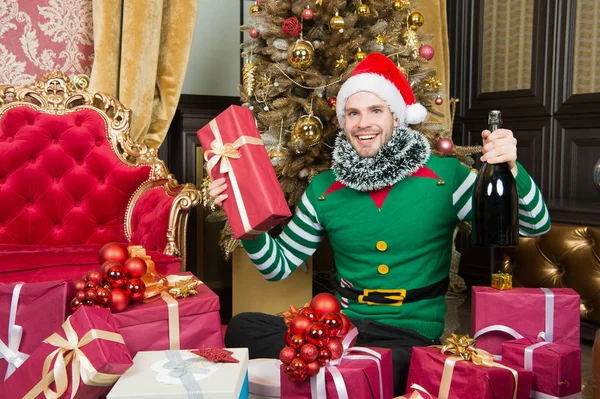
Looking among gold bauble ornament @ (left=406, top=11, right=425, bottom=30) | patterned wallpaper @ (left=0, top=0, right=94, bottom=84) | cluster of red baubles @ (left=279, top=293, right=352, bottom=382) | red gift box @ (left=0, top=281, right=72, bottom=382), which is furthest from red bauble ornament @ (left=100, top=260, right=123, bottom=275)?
gold bauble ornament @ (left=406, top=11, right=425, bottom=30)

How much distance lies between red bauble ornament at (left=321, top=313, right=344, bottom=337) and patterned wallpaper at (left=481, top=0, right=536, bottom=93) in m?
3.07

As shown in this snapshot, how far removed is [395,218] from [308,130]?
29.5 inches

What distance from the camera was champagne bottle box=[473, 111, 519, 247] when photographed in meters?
1.76

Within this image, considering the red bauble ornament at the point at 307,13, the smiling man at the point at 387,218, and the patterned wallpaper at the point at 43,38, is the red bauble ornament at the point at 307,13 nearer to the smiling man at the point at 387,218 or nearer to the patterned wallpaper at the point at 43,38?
the smiling man at the point at 387,218

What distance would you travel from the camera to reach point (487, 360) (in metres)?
1.55

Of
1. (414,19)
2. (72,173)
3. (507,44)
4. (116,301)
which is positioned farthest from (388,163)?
(507,44)

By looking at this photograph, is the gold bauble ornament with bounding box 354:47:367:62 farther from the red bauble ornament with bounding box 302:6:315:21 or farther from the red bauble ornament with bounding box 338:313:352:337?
the red bauble ornament with bounding box 338:313:352:337

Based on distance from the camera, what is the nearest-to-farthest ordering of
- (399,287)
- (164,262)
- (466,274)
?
(399,287) < (164,262) < (466,274)

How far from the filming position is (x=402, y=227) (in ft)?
6.97

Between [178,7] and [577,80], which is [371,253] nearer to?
[178,7]

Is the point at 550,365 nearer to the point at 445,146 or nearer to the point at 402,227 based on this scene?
the point at 402,227

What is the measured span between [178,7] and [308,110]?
3.33ft

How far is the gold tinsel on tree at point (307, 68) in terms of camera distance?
110 inches

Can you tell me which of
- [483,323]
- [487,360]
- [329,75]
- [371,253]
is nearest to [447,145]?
[329,75]
